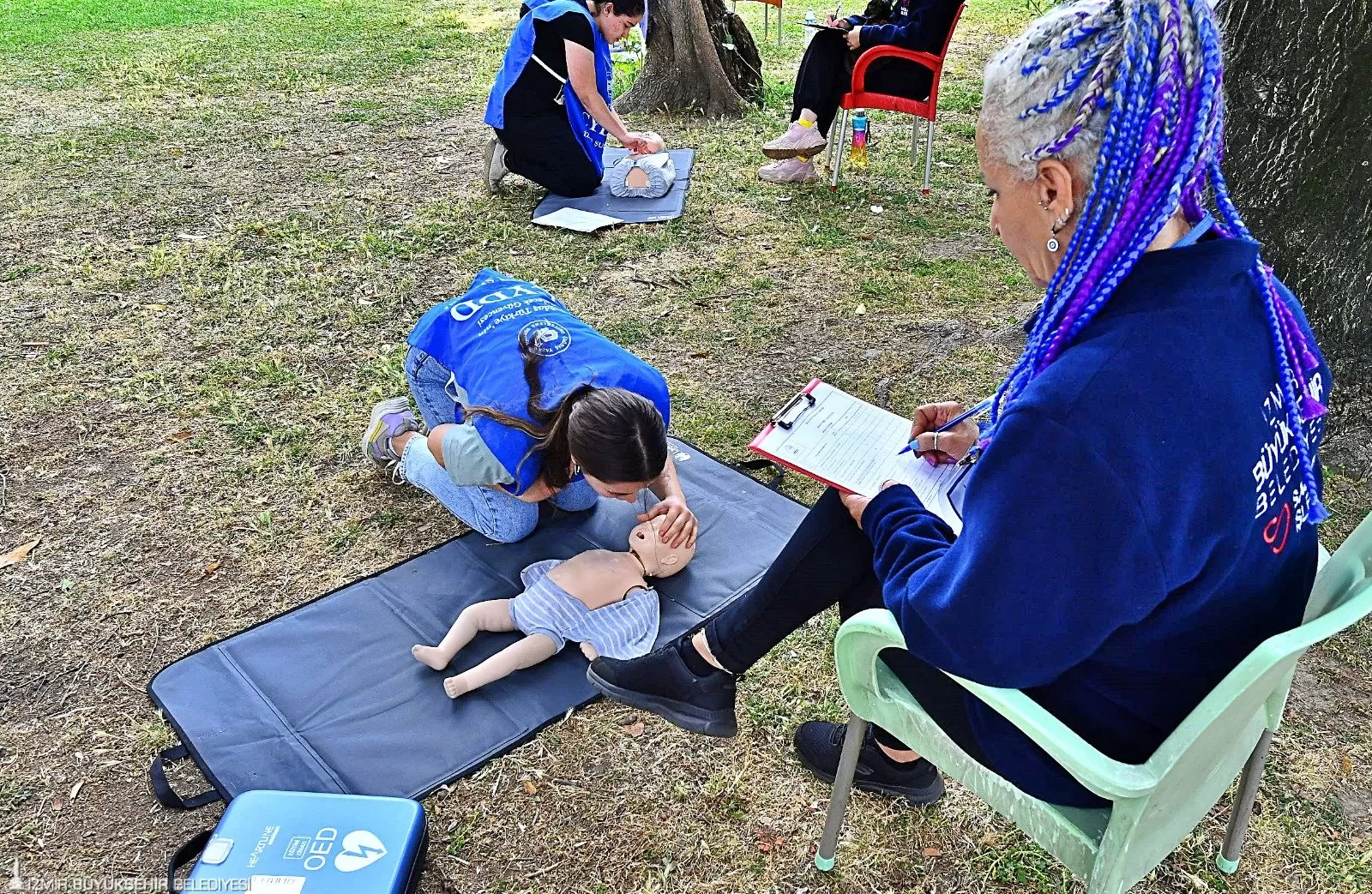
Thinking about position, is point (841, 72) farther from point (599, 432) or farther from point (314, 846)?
point (314, 846)

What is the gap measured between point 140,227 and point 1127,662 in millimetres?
5181

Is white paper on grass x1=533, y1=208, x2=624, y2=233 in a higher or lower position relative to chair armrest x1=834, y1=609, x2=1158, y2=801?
lower

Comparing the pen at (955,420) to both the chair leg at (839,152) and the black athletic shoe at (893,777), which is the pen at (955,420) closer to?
the black athletic shoe at (893,777)

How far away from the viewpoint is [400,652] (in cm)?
254

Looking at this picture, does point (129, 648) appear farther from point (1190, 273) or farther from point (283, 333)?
point (1190, 273)

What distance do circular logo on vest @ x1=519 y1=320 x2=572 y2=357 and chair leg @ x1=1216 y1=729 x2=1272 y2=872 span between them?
1808mm

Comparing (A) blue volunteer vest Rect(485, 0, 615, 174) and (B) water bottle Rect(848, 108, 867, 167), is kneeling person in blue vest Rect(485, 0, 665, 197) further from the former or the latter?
(B) water bottle Rect(848, 108, 867, 167)

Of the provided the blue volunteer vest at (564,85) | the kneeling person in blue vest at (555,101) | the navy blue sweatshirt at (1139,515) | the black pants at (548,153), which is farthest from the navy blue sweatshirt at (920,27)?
Answer: the navy blue sweatshirt at (1139,515)

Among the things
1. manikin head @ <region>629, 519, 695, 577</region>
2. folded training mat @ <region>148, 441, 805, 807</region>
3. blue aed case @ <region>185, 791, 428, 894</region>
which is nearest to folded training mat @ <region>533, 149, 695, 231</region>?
folded training mat @ <region>148, 441, 805, 807</region>

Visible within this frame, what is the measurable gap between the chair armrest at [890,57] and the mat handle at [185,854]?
14.8ft

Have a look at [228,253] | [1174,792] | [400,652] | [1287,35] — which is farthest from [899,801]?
[228,253]

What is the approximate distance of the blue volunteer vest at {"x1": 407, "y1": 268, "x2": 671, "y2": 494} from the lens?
2570 mm

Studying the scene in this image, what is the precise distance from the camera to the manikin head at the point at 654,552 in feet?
8.92

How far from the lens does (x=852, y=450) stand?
2273 millimetres
